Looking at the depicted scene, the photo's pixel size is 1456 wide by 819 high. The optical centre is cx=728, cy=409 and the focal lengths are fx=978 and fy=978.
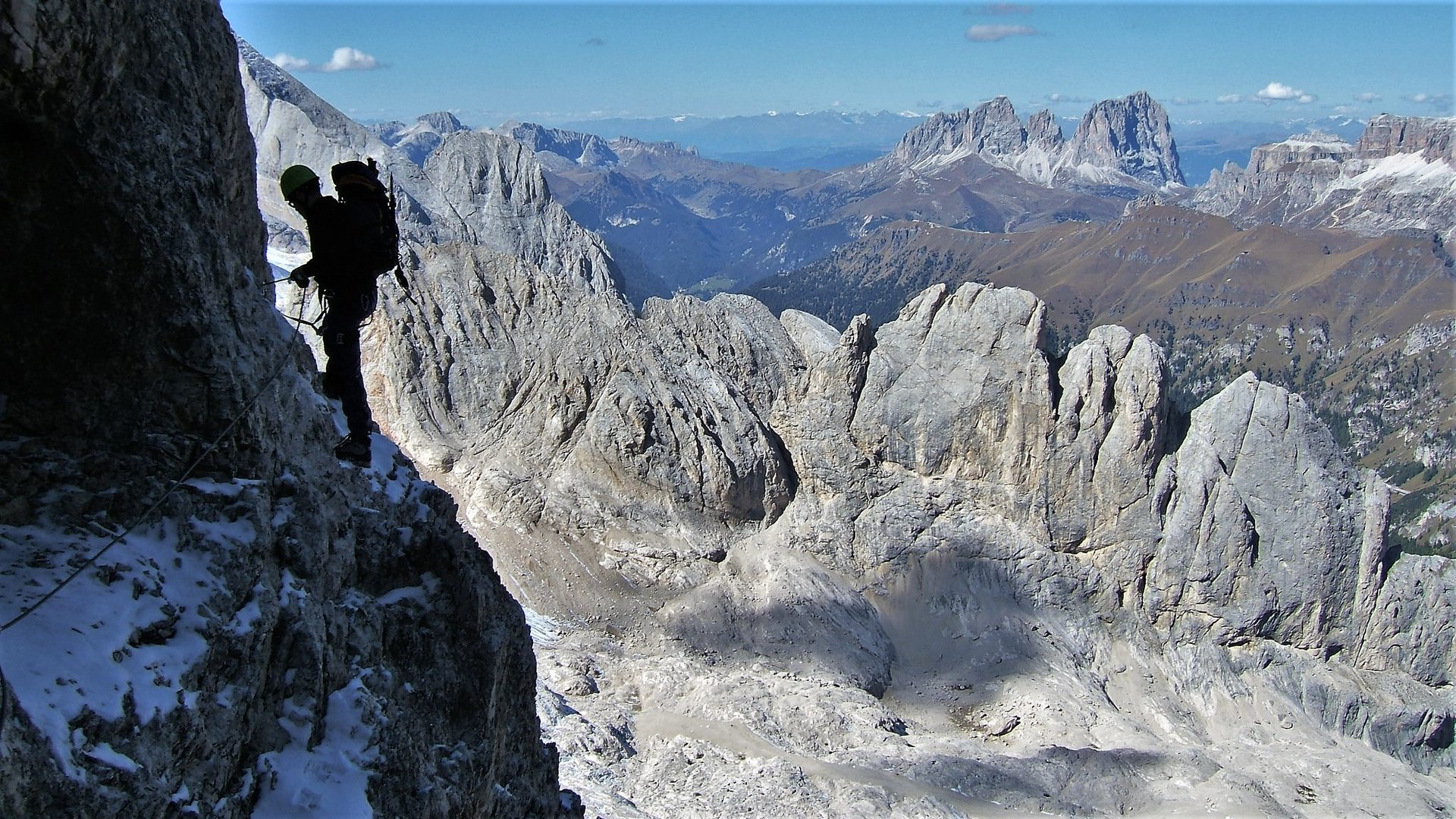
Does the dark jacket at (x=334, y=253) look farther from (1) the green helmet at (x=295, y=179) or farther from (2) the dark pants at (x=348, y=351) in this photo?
(1) the green helmet at (x=295, y=179)

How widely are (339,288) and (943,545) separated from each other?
151 feet

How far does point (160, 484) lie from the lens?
1104 centimetres

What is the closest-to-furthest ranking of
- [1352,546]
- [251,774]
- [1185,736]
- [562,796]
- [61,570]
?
[61,570] < [251,774] < [562,796] < [1185,736] < [1352,546]

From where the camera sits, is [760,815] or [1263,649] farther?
[1263,649]

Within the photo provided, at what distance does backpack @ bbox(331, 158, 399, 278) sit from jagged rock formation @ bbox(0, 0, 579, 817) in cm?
137

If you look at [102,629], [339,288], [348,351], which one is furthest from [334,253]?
[102,629]

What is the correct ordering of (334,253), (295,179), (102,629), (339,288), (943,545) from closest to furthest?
(102,629) → (295,179) → (334,253) → (339,288) → (943,545)

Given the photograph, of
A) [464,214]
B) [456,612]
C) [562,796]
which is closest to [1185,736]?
[562,796]

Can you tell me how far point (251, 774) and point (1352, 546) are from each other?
56.3 metres

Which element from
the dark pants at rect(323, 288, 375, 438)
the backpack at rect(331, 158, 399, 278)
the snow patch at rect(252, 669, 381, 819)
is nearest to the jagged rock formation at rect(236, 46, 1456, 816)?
the dark pants at rect(323, 288, 375, 438)

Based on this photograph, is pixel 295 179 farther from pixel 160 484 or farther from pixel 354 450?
pixel 160 484

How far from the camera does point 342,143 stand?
120688 millimetres

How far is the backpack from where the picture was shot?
1405 cm

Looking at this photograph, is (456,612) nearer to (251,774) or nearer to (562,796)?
(251,774)
